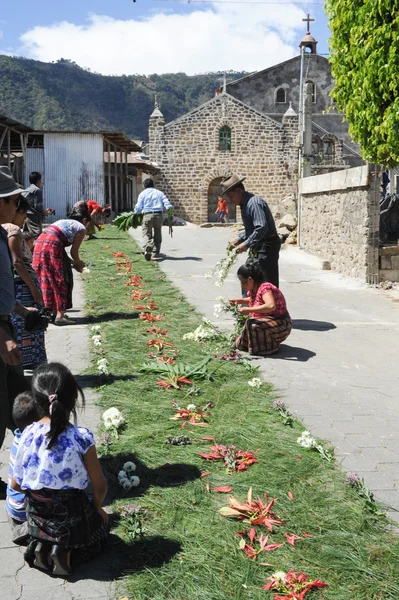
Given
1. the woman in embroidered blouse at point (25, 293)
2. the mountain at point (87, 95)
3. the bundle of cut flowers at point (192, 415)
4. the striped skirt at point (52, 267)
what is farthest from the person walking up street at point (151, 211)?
the mountain at point (87, 95)

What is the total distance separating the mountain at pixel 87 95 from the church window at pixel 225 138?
49373 mm

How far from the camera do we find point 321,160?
38.2 metres

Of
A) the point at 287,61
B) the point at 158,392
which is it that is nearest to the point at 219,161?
the point at 287,61

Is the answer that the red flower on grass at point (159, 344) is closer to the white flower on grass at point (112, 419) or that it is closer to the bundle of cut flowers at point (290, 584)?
the white flower on grass at point (112, 419)

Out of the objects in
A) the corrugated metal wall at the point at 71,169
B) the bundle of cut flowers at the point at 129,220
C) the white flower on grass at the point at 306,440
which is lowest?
the white flower on grass at the point at 306,440

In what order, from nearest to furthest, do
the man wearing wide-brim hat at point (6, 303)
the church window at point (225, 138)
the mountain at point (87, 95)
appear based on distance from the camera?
the man wearing wide-brim hat at point (6, 303) < the church window at point (225, 138) < the mountain at point (87, 95)

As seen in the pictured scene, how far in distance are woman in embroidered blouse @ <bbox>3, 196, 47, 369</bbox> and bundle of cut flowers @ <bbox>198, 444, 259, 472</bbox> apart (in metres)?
2.29

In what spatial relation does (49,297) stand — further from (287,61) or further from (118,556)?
(287,61)

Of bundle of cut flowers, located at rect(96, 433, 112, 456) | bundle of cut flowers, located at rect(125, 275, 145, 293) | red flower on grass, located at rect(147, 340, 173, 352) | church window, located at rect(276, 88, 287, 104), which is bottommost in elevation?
bundle of cut flowers, located at rect(96, 433, 112, 456)

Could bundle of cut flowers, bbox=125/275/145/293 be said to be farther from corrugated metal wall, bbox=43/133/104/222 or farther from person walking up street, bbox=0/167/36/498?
corrugated metal wall, bbox=43/133/104/222

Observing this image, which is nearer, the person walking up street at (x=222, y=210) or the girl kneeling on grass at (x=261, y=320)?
the girl kneeling on grass at (x=261, y=320)

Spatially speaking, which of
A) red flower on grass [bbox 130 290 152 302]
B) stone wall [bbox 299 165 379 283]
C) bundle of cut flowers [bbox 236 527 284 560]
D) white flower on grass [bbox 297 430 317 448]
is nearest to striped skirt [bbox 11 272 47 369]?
white flower on grass [bbox 297 430 317 448]

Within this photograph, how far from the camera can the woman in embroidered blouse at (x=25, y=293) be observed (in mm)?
5441

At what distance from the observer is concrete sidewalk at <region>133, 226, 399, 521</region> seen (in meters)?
4.45
